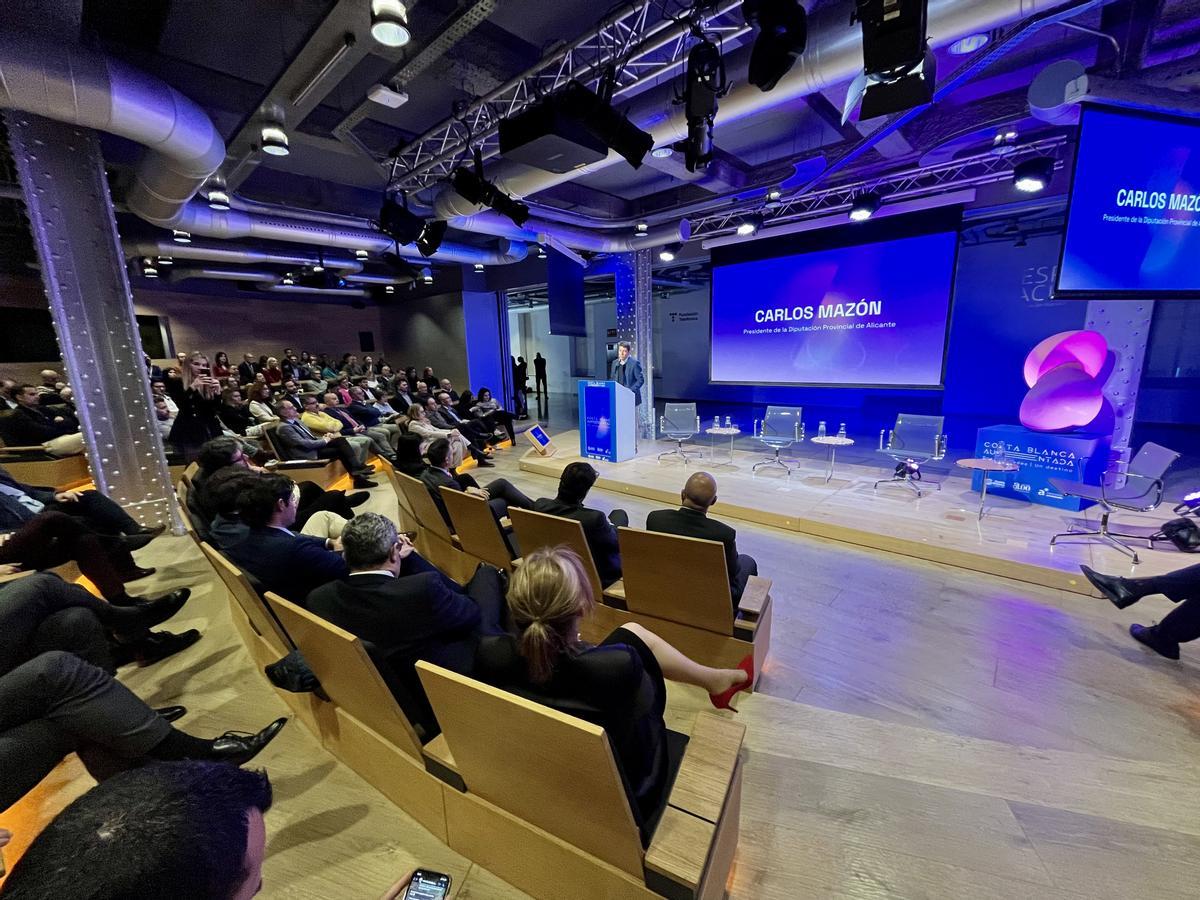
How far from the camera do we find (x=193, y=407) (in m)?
4.92

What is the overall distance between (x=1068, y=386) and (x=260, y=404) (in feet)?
31.8

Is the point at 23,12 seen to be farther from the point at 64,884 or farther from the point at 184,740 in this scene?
the point at 64,884

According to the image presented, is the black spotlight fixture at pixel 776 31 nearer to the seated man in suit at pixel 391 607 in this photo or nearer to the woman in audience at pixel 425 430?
the seated man in suit at pixel 391 607

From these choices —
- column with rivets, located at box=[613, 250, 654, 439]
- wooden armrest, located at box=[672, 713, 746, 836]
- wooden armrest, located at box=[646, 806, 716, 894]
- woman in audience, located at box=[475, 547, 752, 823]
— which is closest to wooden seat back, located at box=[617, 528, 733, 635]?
wooden armrest, located at box=[672, 713, 746, 836]

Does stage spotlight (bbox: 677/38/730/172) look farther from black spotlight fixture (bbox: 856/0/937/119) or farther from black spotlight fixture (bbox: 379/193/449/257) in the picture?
black spotlight fixture (bbox: 379/193/449/257)

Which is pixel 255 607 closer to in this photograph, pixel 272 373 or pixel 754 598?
pixel 754 598

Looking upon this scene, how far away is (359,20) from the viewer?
8.82ft

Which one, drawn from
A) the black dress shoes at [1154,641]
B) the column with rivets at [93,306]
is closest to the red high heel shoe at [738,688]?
the black dress shoes at [1154,641]

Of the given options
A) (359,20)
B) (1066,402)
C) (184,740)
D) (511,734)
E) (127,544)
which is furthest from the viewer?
(1066,402)

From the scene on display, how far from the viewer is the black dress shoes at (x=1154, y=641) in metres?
2.49

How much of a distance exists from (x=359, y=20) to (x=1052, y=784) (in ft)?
16.1

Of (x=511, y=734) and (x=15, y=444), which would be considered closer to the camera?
(x=511, y=734)

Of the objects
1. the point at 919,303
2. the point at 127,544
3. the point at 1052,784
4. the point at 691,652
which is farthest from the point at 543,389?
the point at 1052,784

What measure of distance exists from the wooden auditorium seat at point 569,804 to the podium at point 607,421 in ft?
17.7
